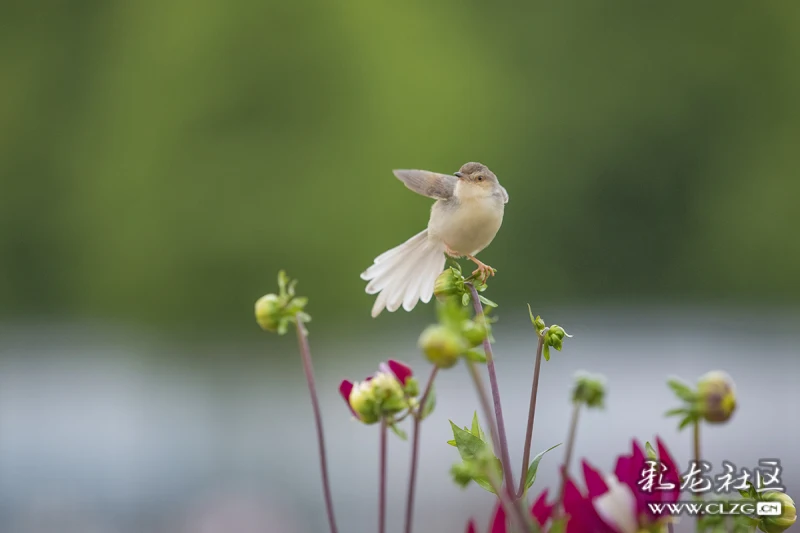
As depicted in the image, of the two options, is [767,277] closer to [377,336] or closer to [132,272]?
[377,336]

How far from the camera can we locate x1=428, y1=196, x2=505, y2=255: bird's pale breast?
83cm

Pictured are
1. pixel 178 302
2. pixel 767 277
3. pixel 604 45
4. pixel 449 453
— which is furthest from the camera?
pixel 604 45

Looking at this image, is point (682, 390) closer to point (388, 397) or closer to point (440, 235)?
point (388, 397)

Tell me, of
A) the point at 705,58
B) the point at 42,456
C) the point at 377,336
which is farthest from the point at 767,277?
the point at 42,456

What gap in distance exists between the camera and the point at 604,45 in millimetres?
6887

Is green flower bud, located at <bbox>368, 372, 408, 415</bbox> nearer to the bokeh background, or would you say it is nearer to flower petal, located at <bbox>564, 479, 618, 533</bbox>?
flower petal, located at <bbox>564, 479, 618, 533</bbox>

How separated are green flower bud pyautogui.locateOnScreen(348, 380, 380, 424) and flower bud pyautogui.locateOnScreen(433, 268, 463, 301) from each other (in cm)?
10

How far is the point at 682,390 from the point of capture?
0.37 m

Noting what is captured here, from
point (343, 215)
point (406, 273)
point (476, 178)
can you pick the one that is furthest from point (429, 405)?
point (343, 215)

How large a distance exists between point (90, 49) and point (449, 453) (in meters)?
3.73

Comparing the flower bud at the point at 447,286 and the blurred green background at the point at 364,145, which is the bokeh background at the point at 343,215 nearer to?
the blurred green background at the point at 364,145

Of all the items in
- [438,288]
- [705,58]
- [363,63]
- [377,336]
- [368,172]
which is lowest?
[438,288]

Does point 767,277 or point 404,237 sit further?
point 767,277

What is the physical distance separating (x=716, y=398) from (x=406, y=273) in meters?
0.45
